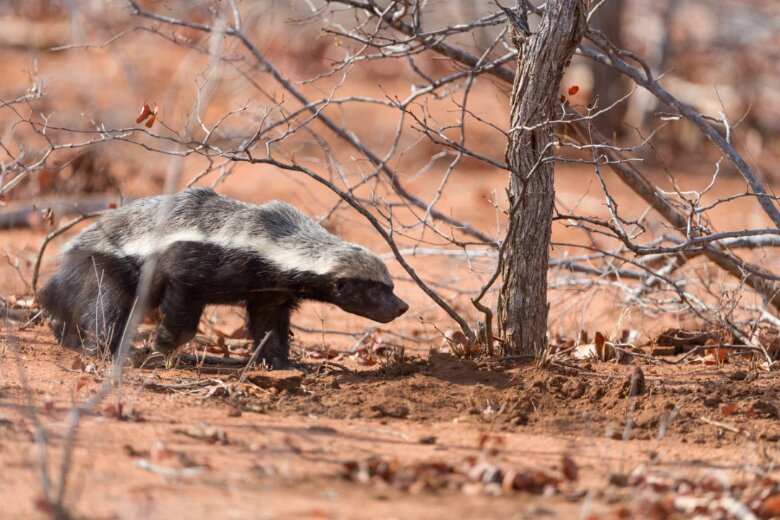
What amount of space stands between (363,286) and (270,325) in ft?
2.29

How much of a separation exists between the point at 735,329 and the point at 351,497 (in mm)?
3603

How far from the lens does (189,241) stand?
5742 millimetres

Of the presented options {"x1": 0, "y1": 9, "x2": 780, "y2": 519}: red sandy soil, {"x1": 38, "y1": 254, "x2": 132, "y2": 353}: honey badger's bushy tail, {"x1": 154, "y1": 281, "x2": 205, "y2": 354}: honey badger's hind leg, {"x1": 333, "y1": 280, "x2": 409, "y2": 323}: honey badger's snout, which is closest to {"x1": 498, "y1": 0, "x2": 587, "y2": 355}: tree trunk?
{"x1": 0, "y1": 9, "x2": 780, "y2": 519}: red sandy soil

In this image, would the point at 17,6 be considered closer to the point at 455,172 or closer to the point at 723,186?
the point at 455,172

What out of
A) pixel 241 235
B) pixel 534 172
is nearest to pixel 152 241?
pixel 241 235

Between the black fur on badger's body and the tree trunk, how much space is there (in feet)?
A: 2.37

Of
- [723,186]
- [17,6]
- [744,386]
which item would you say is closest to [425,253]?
[744,386]

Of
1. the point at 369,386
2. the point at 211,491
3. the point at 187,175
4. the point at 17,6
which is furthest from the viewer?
the point at 17,6

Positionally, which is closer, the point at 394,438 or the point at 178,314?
the point at 394,438

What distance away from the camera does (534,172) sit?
17.0ft

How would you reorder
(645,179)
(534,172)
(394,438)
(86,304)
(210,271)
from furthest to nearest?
(645,179)
(86,304)
(210,271)
(534,172)
(394,438)

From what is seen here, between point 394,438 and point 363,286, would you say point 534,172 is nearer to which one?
point 363,286

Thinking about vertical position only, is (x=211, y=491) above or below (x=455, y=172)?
below

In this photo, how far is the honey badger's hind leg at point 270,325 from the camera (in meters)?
6.04
